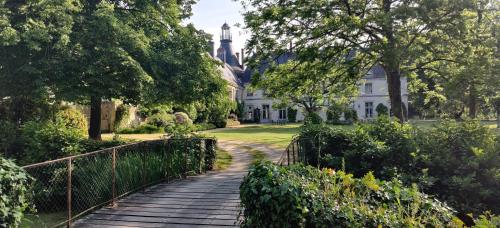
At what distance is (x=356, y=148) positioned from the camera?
9.02 metres

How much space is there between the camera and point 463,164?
25.7ft

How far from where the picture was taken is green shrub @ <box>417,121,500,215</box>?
730cm

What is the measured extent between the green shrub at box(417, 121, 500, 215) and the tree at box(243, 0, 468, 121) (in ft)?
13.4

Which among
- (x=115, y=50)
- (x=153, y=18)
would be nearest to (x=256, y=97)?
(x=153, y=18)

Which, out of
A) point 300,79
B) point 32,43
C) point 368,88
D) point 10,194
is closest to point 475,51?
point 300,79

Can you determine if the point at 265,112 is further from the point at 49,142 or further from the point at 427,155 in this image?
the point at 427,155

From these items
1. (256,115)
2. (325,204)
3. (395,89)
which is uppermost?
(395,89)

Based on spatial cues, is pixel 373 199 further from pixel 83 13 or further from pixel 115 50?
pixel 83 13

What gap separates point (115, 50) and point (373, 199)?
8.23 m

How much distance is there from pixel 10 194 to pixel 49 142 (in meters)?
5.33

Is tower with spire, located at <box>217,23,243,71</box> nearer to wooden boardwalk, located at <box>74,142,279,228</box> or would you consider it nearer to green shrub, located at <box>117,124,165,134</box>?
green shrub, located at <box>117,124,165,134</box>

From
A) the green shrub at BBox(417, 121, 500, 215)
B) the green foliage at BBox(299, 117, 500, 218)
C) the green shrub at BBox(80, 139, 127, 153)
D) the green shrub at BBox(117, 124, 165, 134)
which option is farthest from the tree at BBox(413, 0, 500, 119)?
the green shrub at BBox(117, 124, 165, 134)

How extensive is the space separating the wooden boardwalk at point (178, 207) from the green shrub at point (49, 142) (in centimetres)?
201

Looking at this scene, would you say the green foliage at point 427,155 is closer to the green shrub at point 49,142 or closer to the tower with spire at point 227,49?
the green shrub at point 49,142
